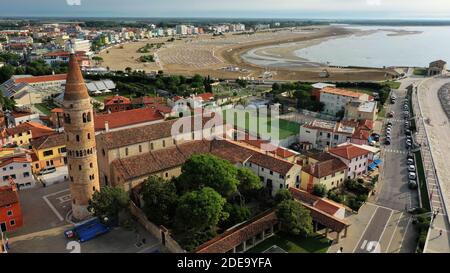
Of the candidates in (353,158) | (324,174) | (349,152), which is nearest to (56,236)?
(324,174)

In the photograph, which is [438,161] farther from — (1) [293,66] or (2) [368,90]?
(1) [293,66]

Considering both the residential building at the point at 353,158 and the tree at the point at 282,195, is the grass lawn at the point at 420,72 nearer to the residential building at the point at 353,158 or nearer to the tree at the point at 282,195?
the residential building at the point at 353,158

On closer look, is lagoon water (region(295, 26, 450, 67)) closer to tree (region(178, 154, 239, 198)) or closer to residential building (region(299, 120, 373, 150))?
residential building (region(299, 120, 373, 150))

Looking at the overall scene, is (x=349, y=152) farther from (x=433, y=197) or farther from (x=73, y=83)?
(x=73, y=83)

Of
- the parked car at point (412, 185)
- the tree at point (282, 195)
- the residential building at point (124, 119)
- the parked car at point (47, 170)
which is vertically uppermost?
the residential building at point (124, 119)

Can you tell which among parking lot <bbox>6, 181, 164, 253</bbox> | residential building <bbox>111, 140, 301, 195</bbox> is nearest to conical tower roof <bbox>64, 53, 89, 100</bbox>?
residential building <bbox>111, 140, 301, 195</bbox>

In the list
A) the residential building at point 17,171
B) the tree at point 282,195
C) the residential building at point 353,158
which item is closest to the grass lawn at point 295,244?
the tree at point 282,195
